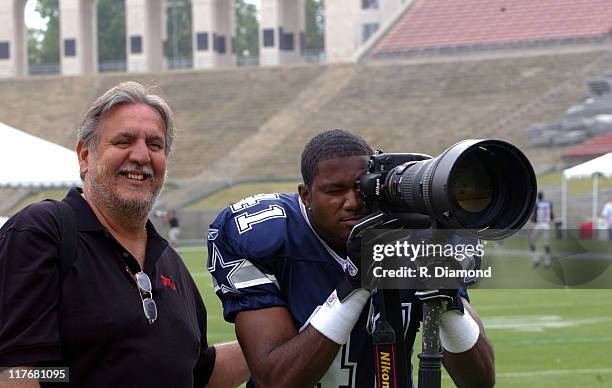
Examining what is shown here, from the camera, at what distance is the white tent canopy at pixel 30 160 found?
9.89m

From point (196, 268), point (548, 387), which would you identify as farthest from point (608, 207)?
point (548, 387)

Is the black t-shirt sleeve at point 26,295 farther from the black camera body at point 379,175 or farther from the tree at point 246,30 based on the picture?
the tree at point 246,30

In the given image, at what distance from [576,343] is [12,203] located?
1244 inches

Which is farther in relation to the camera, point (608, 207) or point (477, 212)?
point (608, 207)

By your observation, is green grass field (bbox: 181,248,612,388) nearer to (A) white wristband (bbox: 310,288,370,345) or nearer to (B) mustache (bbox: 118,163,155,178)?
(A) white wristband (bbox: 310,288,370,345)

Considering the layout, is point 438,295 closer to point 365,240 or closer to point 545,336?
point 365,240

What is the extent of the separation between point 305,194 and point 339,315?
42 centimetres

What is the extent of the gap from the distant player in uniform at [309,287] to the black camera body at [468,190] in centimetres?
25

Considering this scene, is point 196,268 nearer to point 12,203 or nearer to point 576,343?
point 576,343

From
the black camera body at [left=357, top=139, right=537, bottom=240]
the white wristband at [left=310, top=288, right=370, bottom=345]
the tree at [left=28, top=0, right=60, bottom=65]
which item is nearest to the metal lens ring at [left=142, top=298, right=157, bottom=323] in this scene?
the white wristband at [left=310, top=288, right=370, bottom=345]

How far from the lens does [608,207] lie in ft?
67.9

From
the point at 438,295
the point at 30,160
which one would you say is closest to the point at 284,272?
the point at 438,295

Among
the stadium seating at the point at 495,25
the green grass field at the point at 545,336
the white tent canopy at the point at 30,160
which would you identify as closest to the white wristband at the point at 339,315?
the green grass field at the point at 545,336

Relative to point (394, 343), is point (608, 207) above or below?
below
